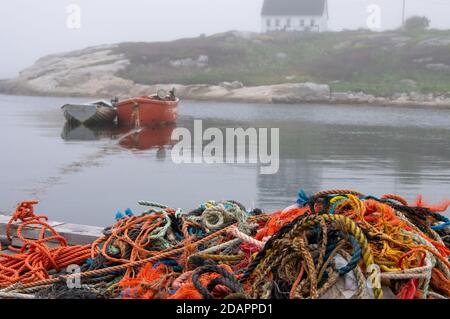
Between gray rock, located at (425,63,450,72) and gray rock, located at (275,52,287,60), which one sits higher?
gray rock, located at (275,52,287,60)

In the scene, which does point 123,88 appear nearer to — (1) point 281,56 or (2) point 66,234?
(1) point 281,56

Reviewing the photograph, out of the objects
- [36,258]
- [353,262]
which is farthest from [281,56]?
[353,262]

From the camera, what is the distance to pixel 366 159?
14.3 m

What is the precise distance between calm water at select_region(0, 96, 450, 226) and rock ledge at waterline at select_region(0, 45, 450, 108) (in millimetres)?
21599

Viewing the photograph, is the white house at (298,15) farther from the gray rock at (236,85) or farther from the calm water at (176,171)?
the calm water at (176,171)

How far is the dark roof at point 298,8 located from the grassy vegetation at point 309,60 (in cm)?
1196

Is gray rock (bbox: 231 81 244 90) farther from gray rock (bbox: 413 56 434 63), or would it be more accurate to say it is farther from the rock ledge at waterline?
gray rock (bbox: 413 56 434 63)

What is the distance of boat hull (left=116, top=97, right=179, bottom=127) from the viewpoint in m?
22.7

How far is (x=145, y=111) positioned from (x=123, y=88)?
26727mm

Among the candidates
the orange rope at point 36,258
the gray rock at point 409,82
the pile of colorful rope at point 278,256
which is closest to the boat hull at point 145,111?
the orange rope at point 36,258

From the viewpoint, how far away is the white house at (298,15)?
75.2m

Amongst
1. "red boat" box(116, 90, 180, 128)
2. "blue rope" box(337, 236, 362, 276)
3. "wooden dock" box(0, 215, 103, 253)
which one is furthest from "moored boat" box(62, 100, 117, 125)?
"blue rope" box(337, 236, 362, 276)
